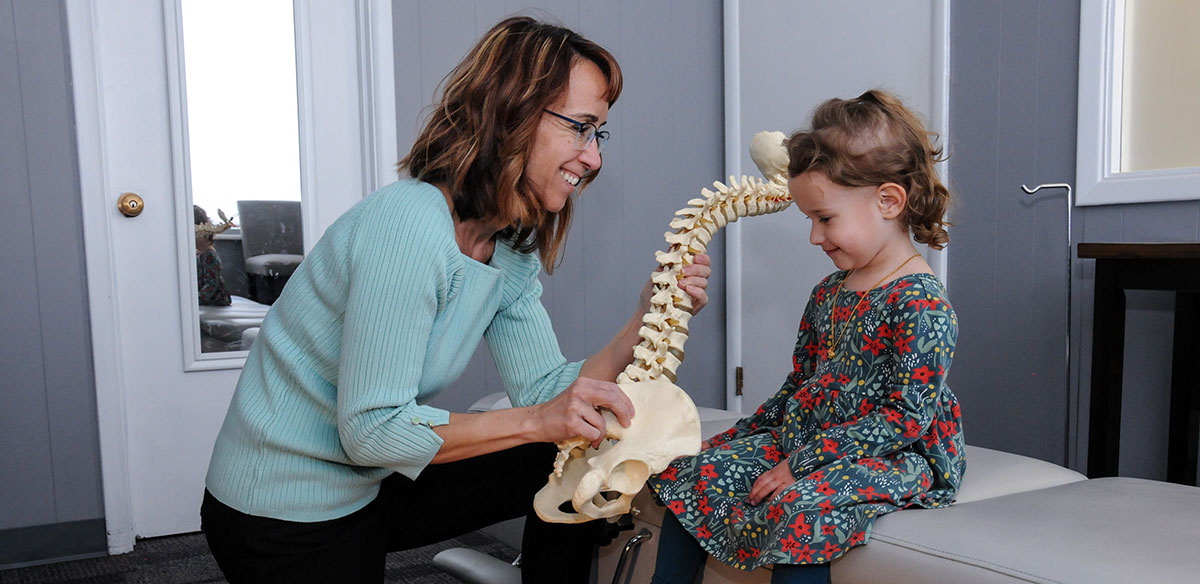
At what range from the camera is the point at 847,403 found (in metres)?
1.33

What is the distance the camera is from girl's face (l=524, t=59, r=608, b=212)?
1.19m

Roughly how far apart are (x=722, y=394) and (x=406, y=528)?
2.09 m

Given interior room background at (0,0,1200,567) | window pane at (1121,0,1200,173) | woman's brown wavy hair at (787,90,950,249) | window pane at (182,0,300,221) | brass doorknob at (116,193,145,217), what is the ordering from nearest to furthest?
woman's brown wavy hair at (787,90,950,249), window pane at (1121,0,1200,173), interior room background at (0,0,1200,567), brass doorknob at (116,193,145,217), window pane at (182,0,300,221)

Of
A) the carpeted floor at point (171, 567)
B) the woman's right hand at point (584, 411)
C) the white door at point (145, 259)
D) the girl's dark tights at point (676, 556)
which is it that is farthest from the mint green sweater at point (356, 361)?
the white door at point (145, 259)

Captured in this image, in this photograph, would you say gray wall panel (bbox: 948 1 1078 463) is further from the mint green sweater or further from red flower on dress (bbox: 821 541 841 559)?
the mint green sweater

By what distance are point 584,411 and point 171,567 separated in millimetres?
1618

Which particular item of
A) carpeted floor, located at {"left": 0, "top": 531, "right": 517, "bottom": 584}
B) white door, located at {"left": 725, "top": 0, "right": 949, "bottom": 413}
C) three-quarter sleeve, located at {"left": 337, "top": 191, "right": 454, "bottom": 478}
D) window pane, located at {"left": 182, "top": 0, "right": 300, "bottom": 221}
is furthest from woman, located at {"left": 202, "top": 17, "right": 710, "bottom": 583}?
white door, located at {"left": 725, "top": 0, "right": 949, "bottom": 413}

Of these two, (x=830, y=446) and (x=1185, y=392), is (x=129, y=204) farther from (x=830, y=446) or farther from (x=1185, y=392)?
(x=1185, y=392)

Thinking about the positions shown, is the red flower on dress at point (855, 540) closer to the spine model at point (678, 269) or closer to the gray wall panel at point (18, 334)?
the spine model at point (678, 269)

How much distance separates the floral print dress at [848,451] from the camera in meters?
1.14

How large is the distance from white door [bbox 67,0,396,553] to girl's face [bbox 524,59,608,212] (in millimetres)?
1489

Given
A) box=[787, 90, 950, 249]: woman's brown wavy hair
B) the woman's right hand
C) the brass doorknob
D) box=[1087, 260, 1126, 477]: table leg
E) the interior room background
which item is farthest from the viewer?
the brass doorknob

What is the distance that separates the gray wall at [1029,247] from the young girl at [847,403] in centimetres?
94

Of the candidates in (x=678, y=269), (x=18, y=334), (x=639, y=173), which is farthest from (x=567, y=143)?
(x=639, y=173)
